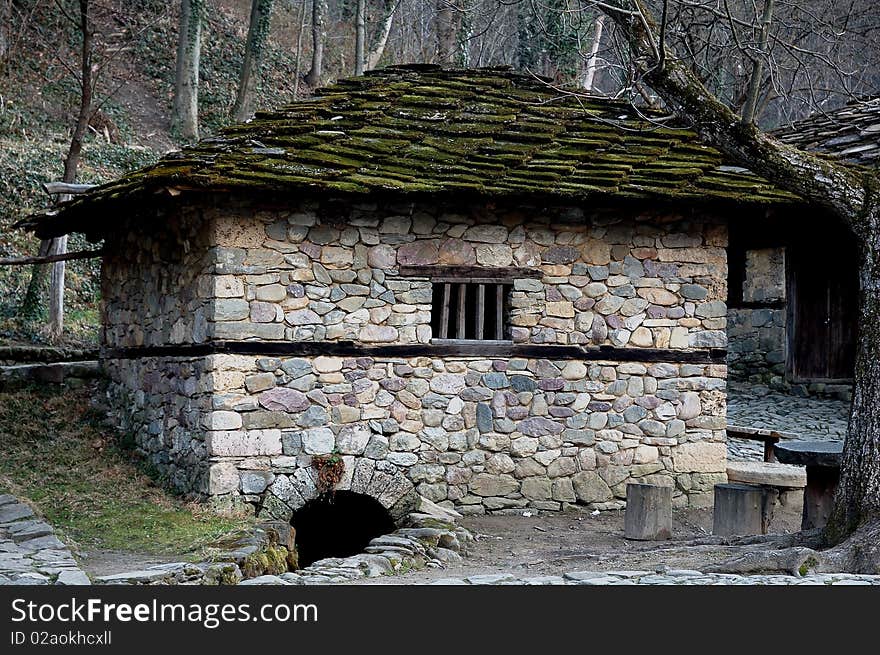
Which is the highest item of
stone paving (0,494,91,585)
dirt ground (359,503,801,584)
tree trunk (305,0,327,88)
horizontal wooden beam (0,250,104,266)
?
tree trunk (305,0,327,88)

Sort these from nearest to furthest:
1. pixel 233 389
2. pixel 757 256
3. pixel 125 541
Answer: pixel 125 541, pixel 233 389, pixel 757 256

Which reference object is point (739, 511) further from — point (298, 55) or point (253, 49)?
point (298, 55)

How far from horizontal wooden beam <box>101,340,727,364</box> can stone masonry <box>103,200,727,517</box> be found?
53 millimetres

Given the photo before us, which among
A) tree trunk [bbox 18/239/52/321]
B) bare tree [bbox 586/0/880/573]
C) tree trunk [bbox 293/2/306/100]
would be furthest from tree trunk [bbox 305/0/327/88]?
bare tree [bbox 586/0/880/573]

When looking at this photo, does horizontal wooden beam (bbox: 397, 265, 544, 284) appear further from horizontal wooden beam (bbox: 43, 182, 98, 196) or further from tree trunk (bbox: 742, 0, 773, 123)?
horizontal wooden beam (bbox: 43, 182, 98, 196)

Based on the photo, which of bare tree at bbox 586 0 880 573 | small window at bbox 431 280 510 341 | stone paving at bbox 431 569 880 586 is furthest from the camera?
small window at bbox 431 280 510 341

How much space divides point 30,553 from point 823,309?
9.89m

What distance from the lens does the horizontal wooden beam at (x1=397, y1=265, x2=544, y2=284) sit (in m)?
9.62

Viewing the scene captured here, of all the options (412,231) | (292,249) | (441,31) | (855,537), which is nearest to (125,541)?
(292,249)

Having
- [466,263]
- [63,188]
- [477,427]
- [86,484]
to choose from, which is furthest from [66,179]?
[477,427]

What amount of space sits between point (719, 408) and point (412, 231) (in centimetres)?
355

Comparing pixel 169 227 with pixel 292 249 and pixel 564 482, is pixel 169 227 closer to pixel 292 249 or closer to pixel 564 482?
pixel 292 249

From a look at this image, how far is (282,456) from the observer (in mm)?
9234
